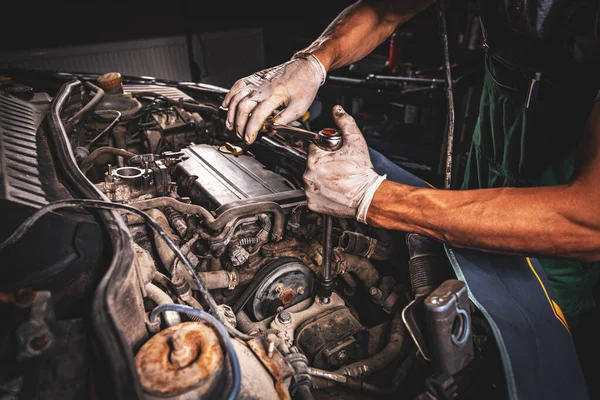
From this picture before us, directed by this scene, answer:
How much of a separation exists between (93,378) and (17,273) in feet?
1.14

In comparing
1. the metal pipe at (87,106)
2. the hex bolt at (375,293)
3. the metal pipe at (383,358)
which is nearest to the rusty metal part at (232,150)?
the metal pipe at (87,106)

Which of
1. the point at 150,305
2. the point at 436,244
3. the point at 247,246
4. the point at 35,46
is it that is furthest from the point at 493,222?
the point at 35,46

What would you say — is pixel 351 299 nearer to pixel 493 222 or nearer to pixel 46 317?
pixel 493 222

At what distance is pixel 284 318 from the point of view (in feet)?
4.56

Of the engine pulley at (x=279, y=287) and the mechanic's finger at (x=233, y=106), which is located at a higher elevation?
the mechanic's finger at (x=233, y=106)

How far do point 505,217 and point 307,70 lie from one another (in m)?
1.10

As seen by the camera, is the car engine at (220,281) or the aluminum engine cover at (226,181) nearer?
the car engine at (220,281)

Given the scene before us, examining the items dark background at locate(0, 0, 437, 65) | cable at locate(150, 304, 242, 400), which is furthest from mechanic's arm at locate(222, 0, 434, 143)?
dark background at locate(0, 0, 437, 65)

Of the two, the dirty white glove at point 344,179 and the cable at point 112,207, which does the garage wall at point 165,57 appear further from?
the dirty white glove at point 344,179

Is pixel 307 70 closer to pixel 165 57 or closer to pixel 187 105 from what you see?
pixel 187 105

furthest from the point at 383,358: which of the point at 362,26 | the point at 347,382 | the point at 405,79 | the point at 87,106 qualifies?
the point at 405,79

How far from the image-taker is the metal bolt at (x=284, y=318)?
139 cm

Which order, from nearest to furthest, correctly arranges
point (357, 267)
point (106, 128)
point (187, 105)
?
point (357, 267)
point (106, 128)
point (187, 105)

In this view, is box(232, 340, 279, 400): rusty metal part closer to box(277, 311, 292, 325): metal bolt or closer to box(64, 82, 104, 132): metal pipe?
box(277, 311, 292, 325): metal bolt
